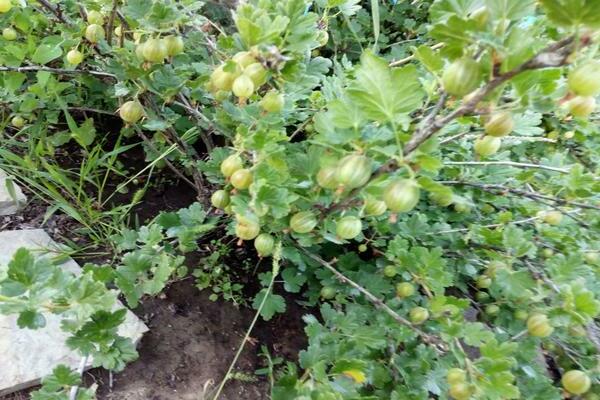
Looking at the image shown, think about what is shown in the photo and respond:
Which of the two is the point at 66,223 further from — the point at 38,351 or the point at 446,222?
the point at 446,222

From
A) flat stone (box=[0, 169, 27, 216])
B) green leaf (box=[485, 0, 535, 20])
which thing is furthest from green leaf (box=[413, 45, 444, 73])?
flat stone (box=[0, 169, 27, 216])

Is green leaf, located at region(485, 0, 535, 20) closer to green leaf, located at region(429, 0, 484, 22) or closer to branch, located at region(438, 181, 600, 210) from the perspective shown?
green leaf, located at region(429, 0, 484, 22)

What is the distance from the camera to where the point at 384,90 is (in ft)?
2.10

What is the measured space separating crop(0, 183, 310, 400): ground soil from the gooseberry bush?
0.17 metres

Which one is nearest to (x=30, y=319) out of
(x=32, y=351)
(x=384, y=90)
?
(x=32, y=351)

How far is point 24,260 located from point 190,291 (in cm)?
60

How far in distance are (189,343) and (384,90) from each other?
83cm

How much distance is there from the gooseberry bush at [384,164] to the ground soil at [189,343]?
0.56 feet

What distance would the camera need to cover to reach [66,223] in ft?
4.54

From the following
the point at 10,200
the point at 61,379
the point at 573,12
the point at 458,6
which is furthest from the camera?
the point at 10,200

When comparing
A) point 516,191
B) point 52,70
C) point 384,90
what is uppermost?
point 384,90

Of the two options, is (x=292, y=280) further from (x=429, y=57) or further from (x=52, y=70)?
(x=52, y=70)

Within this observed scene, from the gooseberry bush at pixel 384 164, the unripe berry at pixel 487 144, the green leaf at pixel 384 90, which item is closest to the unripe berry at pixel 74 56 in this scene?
the gooseberry bush at pixel 384 164

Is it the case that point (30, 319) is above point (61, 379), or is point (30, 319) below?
above
